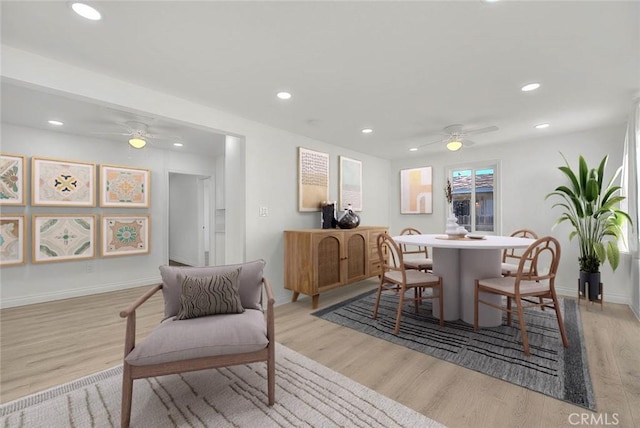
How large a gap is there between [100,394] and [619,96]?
16.5ft

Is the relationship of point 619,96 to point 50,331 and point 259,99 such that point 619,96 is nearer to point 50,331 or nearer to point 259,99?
point 259,99

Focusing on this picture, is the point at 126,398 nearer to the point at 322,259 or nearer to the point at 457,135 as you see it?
the point at 322,259

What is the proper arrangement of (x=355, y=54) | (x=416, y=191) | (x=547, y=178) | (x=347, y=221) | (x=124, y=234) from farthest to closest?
(x=416, y=191) < (x=124, y=234) < (x=547, y=178) < (x=347, y=221) < (x=355, y=54)

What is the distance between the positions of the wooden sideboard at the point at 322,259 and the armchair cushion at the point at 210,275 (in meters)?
1.16

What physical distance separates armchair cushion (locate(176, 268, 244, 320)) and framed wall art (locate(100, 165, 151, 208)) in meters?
3.27

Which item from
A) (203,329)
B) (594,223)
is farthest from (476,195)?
(203,329)

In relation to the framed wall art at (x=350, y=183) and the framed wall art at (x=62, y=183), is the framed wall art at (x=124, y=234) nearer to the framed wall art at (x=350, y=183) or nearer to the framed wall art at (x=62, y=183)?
the framed wall art at (x=62, y=183)

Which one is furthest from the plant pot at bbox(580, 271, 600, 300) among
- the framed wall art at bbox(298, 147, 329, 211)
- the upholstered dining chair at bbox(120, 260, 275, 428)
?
the upholstered dining chair at bbox(120, 260, 275, 428)

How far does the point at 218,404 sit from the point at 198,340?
461mm

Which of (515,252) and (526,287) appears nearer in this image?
(526,287)

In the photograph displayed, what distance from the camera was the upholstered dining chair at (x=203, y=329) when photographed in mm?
1492

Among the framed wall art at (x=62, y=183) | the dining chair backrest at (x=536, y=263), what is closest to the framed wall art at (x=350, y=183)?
the dining chair backrest at (x=536, y=263)

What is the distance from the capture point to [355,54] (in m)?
2.00

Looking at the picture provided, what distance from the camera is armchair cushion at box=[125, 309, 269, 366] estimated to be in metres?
1.49
